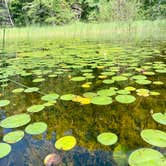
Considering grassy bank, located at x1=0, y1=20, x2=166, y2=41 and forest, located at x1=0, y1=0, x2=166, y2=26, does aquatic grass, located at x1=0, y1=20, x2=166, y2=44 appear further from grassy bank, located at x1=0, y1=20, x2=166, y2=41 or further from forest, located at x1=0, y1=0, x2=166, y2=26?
forest, located at x1=0, y1=0, x2=166, y2=26

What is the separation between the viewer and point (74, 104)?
4.88 feet

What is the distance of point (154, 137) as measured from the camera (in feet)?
3.19

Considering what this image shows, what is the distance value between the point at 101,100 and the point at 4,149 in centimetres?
69

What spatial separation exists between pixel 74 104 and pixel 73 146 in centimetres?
52

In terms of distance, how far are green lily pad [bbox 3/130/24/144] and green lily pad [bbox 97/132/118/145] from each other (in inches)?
14.0

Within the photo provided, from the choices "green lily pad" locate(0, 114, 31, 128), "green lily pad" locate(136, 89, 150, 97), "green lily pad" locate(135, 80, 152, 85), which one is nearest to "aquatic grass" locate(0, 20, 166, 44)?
"green lily pad" locate(135, 80, 152, 85)

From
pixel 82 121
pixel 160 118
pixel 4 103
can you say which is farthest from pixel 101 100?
pixel 4 103

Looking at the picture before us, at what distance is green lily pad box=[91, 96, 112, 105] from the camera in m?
1.42

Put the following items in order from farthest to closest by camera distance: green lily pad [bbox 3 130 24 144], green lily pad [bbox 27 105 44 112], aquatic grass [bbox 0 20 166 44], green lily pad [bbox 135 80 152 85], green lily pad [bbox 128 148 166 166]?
aquatic grass [bbox 0 20 166 44]
green lily pad [bbox 135 80 152 85]
green lily pad [bbox 27 105 44 112]
green lily pad [bbox 3 130 24 144]
green lily pad [bbox 128 148 166 166]

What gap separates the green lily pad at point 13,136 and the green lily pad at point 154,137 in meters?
0.54

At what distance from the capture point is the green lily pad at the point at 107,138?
38.5 inches

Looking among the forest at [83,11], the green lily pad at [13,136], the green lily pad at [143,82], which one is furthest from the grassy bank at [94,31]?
the green lily pad at [13,136]

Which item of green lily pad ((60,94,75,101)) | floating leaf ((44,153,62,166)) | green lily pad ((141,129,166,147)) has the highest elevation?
green lily pad ((60,94,75,101))

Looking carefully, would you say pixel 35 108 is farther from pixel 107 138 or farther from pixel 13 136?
pixel 107 138
